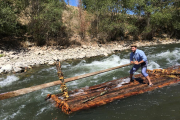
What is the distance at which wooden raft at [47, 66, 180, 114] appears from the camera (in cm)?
457

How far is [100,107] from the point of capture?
477 centimetres

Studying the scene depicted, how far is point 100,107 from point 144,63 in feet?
8.64

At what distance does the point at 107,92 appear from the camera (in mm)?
5391

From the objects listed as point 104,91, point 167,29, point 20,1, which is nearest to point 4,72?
point 104,91

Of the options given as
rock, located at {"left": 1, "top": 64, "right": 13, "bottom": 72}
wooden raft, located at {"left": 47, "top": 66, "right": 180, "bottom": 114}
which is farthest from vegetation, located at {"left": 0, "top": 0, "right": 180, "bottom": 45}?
wooden raft, located at {"left": 47, "top": 66, "right": 180, "bottom": 114}

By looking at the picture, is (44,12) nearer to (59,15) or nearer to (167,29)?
(59,15)

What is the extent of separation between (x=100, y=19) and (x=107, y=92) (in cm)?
1932

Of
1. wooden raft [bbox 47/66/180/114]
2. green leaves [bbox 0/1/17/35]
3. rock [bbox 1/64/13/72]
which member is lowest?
wooden raft [bbox 47/66/180/114]

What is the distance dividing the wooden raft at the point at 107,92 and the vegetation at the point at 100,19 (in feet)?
39.6

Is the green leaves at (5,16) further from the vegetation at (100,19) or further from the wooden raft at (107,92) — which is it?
the wooden raft at (107,92)

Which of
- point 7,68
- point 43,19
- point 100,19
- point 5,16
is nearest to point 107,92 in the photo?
point 7,68

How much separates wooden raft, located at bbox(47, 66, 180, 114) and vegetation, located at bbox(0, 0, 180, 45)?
12.1 m

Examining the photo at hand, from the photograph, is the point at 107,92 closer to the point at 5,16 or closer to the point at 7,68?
the point at 7,68

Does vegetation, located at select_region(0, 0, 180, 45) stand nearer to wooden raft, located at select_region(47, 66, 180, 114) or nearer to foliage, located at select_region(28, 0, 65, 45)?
foliage, located at select_region(28, 0, 65, 45)
